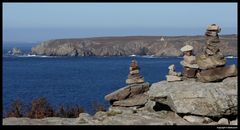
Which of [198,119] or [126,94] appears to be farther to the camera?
[126,94]

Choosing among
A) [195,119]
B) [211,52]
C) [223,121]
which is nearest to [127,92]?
[211,52]

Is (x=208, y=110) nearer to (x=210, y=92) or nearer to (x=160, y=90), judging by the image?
(x=210, y=92)

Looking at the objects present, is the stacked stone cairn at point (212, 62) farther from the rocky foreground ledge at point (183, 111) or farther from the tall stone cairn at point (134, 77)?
the tall stone cairn at point (134, 77)

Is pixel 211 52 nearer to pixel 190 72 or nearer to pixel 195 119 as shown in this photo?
pixel 190 72

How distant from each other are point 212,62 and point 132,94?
501cm

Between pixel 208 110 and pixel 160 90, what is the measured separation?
9.67 ft

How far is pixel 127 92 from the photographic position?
103 feet

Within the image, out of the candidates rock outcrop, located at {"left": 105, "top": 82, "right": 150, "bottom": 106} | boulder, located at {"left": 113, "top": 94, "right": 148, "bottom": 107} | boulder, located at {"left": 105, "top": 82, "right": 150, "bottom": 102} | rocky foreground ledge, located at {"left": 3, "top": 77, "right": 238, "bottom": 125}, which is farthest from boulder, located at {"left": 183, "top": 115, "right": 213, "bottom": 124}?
boulder, located at {"left": 105, "top": 82, "right": 150, "bottom": 102}

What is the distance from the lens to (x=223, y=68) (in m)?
28.4

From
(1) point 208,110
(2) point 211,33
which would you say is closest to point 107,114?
(1) point 208,110

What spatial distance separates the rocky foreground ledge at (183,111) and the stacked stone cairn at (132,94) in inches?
77.3

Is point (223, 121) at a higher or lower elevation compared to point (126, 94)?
lower

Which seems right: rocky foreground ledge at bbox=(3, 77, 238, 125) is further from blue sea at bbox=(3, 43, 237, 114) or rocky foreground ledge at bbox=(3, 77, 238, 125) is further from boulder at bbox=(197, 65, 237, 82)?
blue sea at bbox=(3, 43, 237, 114)
